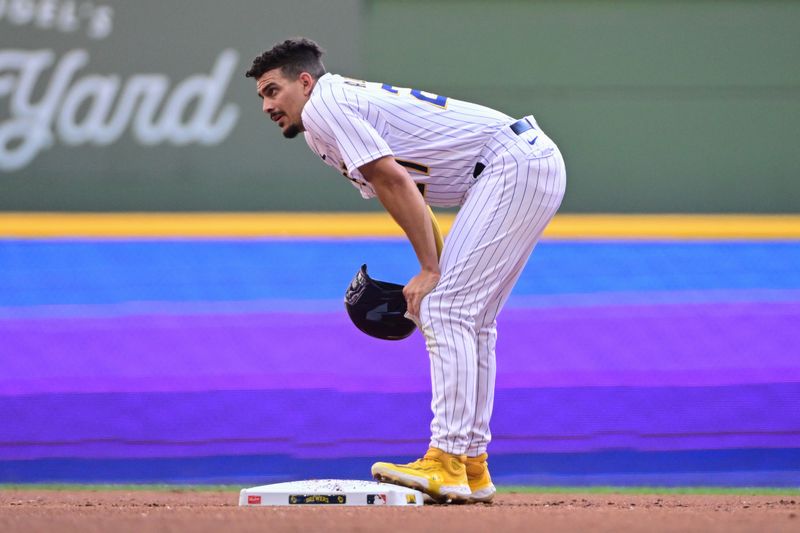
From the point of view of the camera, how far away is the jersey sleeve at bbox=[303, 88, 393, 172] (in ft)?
10.2

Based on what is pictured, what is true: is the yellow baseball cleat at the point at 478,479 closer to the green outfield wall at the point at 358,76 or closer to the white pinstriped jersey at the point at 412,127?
the white pinstriped jersey at the point at 412,127

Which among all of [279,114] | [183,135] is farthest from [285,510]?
[183,135]

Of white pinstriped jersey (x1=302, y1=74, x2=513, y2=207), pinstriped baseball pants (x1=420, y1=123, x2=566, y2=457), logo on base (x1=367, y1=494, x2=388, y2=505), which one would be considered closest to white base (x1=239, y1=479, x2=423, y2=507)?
logo on base (x1=367, y1=494, x2=388, y2=505)

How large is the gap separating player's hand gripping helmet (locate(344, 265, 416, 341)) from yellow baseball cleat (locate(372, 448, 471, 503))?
0.40 metres

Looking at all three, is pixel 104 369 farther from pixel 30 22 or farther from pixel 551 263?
pixel 30 22

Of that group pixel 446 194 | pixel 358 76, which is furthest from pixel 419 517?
pixel 358 76

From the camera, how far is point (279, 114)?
11.0ft

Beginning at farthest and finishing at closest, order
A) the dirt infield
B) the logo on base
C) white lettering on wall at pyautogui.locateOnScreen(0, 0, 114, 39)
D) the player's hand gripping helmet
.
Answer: white lettering on wall at pyautogui.locateOnScreen(0, 0, 114, 39) < the player's hand gripping helmet < the logo on base < the dirt infield

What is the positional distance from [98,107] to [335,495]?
4120 millimetres

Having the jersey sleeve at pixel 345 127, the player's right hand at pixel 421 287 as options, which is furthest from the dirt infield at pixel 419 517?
the jersey sleeve at pixel 345 127

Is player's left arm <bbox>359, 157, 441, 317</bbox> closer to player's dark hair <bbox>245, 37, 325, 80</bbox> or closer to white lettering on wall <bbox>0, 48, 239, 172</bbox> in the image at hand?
player's dark hair <bbox>245, 37, 325, 80</bbox>

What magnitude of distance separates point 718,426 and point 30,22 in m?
4.30

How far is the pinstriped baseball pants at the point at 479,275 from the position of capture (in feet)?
10.3

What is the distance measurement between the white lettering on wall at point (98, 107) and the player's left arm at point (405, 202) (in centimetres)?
373
